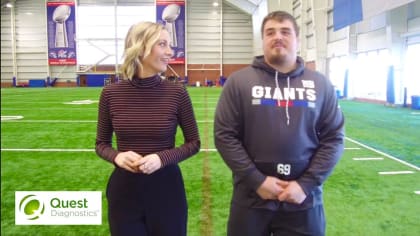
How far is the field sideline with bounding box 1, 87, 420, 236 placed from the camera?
3.51 meters

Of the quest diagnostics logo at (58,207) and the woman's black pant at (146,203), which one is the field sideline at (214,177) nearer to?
the quest diagnostics logo at (58,207)

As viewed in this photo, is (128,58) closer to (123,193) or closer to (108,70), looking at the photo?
(123,193)

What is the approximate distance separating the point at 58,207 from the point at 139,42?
251 cm

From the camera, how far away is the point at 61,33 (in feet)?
112

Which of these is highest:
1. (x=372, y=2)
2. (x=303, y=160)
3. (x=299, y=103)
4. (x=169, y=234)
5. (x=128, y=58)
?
(x=372, y=2)

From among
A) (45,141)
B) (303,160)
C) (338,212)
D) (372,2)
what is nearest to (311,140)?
(303,160)

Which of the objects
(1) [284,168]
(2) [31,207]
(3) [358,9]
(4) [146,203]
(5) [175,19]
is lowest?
(2) [31,207]

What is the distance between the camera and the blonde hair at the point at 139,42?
1.96 metres

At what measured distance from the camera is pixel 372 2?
11.3 meters

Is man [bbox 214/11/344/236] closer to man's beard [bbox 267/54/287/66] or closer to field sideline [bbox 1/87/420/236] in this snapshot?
man's beard [bbox 267/54/287/66]

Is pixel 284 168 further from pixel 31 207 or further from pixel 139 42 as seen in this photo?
pixel 31 207

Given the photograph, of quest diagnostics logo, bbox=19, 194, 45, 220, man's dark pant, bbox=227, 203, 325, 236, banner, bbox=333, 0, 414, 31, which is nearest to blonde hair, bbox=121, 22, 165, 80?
man's dark pant, bbox=227, 203, 325, 236

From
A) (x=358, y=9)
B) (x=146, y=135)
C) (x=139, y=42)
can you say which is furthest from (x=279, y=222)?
(x=358, y=9)

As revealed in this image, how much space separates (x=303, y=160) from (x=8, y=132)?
7837mm
